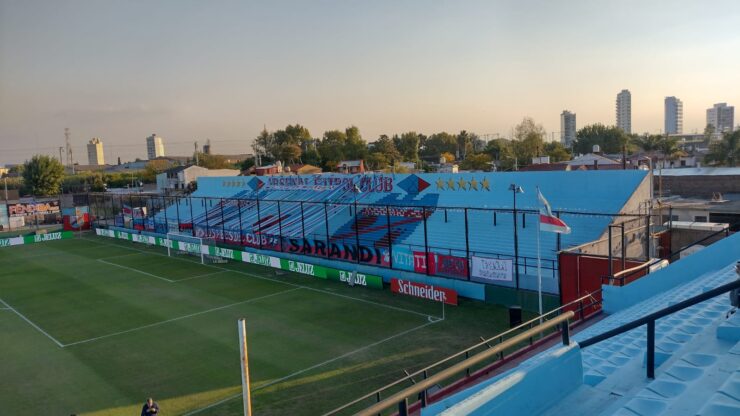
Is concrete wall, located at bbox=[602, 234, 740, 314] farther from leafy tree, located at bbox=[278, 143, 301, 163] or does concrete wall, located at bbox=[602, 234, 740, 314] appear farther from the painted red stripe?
leafy tree, located at bbox=[278, 143, 301, 163]

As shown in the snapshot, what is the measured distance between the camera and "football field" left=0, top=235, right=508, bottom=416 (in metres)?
15.0

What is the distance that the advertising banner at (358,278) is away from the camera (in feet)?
88.1

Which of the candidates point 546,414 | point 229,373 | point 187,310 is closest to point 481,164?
point 187,310

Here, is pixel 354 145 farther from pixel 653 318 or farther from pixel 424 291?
pixel 653 318

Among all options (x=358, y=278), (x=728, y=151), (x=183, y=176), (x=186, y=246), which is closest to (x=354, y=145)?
(x=183, y=176)

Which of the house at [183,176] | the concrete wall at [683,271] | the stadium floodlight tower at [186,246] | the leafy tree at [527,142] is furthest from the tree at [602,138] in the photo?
the concrete wall at [683,271]

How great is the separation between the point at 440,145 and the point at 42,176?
92174 millimetres

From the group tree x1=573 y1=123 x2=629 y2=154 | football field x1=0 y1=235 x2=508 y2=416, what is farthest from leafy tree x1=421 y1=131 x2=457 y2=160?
football field x1=0 y1=235 x2=508 y2=416

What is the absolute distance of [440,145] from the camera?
140 meters

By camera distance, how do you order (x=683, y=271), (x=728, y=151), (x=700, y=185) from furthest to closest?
(x=728, y=151) < (x=700, y=185) < (x=683, y=271)

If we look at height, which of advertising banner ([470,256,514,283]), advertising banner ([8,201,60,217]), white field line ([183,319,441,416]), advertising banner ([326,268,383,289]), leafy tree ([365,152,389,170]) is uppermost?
leafy tree ([365,152,389,170])

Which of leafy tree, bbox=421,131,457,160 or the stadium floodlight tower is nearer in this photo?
the stadium floodlight tower

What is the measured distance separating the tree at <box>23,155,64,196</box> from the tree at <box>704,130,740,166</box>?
328 feet

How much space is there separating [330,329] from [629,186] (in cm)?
1821
